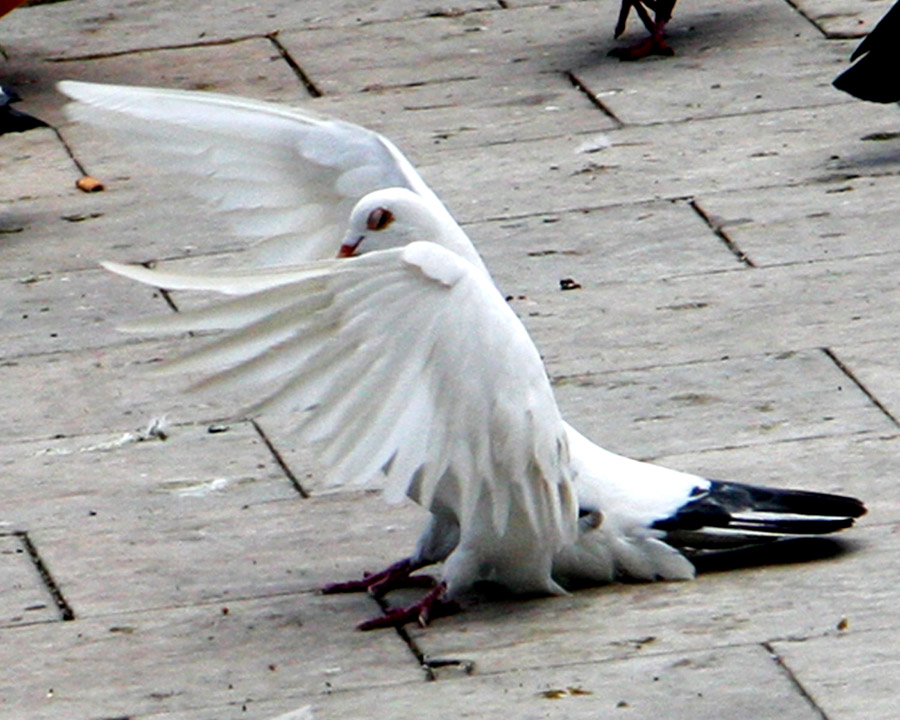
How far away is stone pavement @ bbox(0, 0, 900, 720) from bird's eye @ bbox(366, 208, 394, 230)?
919 mm

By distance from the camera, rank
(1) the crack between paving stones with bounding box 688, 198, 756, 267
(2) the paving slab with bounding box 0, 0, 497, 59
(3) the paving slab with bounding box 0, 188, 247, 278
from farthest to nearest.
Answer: (2) the paving slab with bounding box 0, 0, 497, 59 < (3) the paving slab with bounding box 0, 188, 247, 278 < (1) the crack between paving stones with bounding box 688, 198, 756, 267

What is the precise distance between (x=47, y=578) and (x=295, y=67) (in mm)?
5090

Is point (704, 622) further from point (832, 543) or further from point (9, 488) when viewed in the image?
point (9, 488)

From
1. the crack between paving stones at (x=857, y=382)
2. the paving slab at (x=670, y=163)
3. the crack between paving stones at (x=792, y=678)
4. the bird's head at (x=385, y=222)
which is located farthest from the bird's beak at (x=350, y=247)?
the paving slab at (x=670, y=163)

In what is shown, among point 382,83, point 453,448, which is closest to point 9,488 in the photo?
point 453,448

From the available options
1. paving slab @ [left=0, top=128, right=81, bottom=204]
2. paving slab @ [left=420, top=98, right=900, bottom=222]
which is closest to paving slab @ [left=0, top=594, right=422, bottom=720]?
paving slab @ [left=420, top=98, right=900, bottom=222]

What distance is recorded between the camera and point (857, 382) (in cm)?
655

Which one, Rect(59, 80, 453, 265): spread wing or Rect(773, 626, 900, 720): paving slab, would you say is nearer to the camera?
Rect(773, 626, 900, 720): paving slab

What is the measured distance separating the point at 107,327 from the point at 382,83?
114 inches

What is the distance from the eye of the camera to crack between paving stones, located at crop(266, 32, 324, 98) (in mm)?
10000

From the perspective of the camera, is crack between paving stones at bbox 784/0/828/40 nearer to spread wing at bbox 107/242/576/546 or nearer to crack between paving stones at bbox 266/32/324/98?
crack between paving stones at bbox 266/32/324/98

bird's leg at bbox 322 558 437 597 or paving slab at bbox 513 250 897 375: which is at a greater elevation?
bird's leg at bbox 322 558 437 597

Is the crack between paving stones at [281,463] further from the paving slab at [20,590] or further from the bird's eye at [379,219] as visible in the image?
the bird's eye at [379,219]

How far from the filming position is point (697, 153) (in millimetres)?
8859
